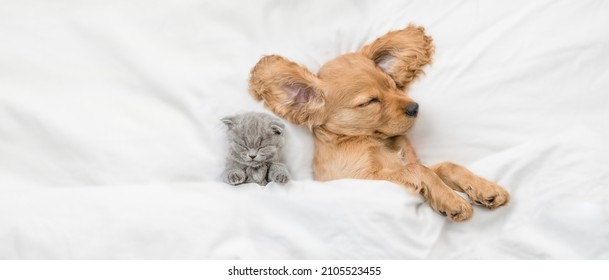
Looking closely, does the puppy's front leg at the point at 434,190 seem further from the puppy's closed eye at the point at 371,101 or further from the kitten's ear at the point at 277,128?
the kitten's ear at the point at 277,128

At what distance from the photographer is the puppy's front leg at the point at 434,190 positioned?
1.98m

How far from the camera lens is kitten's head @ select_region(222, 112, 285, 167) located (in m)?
2.12

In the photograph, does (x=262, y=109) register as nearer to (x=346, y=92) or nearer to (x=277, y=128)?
(x=277, y=128)

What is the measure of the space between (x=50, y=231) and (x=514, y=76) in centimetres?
170

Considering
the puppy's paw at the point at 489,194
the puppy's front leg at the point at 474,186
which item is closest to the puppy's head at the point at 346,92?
the puppy's front leg at the point at 474,186

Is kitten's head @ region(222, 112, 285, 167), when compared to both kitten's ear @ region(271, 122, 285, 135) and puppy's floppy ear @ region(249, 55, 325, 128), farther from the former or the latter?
puppy's floppy ear @ region(249, 55, 325, 128)

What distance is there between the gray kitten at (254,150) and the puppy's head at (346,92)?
12 centimetres

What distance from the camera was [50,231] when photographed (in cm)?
196

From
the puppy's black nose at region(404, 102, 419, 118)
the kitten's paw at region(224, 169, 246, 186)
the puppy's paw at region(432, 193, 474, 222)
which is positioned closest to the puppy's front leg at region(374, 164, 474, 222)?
the puppy's paw at region(432, 193, 474, 222)

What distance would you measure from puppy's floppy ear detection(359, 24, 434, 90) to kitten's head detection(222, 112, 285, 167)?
0.48 m

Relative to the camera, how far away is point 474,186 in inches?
80.6

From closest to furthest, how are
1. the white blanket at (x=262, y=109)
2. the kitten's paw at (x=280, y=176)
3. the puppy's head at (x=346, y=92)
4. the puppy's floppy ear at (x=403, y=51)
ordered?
1. the white blanket at (x=262, y=109)
2. the kitten's paw at (x=280, y=176)
3. the puppy's head at (x=346, y=92)
4. the puppy's floppy ear at (x=403, y=51)
